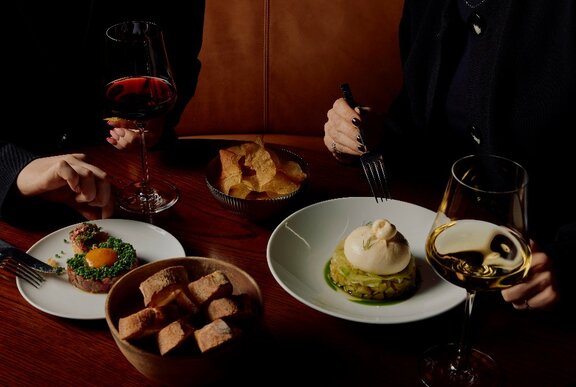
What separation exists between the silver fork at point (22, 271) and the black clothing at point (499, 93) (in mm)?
824

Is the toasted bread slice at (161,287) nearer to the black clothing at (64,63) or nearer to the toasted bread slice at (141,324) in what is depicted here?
the toasted bread slice at (141,324)

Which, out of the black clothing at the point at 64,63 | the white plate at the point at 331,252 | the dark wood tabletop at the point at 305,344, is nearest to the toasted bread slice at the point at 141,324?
the dark wood tabletop at the point at 305,344

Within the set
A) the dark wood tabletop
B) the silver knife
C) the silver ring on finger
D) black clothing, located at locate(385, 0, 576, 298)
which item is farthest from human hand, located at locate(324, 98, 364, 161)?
the silver knife

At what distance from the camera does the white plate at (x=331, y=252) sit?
41.8 inches

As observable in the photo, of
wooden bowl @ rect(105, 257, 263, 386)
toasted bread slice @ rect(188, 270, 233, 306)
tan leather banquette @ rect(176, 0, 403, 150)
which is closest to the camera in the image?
wooden bowl @ rect(105, 257, 263, 386)

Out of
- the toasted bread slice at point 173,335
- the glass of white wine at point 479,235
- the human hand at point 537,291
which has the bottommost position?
the human hand at point 537,291

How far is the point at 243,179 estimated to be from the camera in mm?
1321

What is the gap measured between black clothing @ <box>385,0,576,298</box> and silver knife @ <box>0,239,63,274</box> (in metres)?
0.80

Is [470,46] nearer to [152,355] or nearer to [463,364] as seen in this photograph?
[463,364]

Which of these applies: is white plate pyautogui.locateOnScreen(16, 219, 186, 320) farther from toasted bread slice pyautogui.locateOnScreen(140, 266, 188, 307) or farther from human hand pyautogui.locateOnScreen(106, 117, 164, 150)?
human hand pyautogui.locateOnScreen(106, 117, 164, 150)

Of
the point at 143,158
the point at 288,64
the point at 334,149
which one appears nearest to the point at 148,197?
the point at 143,158

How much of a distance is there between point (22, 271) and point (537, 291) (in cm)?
88

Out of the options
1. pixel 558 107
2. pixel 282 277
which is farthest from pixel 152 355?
pixel 558 107

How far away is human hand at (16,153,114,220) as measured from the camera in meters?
1.27
